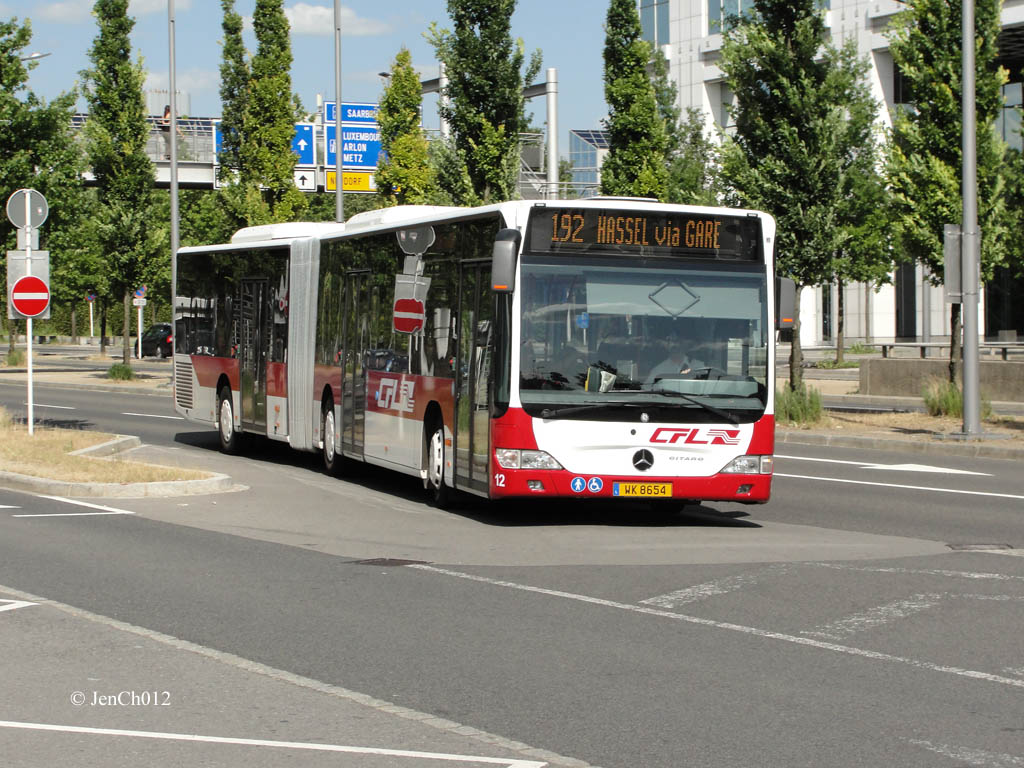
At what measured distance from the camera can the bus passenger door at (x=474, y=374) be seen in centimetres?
1368

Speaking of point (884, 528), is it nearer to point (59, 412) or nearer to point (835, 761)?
point (835, 761)

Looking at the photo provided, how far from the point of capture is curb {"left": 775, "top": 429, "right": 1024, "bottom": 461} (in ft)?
70.1

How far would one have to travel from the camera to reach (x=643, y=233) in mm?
13586

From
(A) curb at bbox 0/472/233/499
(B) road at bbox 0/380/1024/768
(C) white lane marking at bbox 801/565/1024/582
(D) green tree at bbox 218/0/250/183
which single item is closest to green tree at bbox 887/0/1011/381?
(B) road at bbox 0/380/1024/768

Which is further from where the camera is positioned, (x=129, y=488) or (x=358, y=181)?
(x=358, y=181)

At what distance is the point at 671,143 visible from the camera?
4984 centimetres

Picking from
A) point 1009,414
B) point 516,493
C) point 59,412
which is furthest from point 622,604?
point 59,412

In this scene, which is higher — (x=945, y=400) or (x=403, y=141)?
(x=403, y=141)

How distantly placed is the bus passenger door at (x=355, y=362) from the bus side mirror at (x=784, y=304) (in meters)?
5.51

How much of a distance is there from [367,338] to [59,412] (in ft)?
52.1

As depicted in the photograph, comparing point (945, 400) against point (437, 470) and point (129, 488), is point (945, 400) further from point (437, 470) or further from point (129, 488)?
point (129, 488)

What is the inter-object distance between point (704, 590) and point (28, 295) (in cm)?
1369

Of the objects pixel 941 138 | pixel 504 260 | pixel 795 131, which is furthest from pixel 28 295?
pixel 941 138

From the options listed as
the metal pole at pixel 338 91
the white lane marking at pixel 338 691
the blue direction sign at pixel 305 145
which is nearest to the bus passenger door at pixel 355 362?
the white lane marking at pixel 338 691
